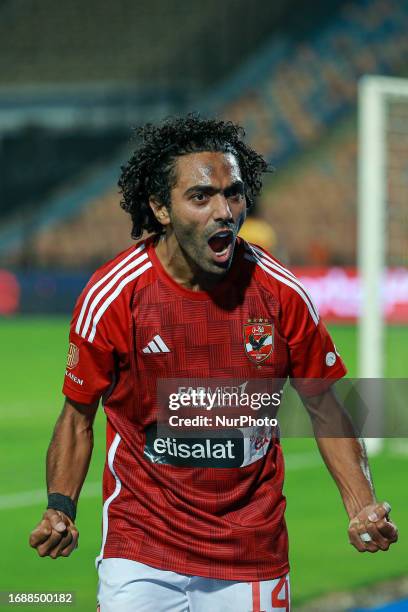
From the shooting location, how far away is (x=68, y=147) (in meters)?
34.9

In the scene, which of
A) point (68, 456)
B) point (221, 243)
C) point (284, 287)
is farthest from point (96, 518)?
point (221, 243)

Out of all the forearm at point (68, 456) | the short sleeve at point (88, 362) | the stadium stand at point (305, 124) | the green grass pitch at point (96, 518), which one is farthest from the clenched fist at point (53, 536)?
the stadium stand at point (305, 124)

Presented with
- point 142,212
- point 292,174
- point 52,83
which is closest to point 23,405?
point 142,212

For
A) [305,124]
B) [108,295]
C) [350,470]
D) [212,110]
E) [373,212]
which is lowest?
[350,470]

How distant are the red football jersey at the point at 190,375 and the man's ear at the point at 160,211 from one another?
0.15m

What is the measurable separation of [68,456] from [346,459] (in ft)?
2.84

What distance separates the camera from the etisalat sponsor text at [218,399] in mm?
3754

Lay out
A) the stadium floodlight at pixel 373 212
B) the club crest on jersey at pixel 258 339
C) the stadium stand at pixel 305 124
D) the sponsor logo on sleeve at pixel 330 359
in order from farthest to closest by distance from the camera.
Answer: the stadium stand at pixel 305 124, the stadium floodlight at pixel 373 212, the sponsor logo on sleeve at pixel 330 359, the club crest on jersey at pixel 258 339

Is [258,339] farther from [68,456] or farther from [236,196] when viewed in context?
[68,456]

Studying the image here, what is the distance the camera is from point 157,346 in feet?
12.4

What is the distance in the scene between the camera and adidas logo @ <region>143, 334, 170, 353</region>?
148 inches

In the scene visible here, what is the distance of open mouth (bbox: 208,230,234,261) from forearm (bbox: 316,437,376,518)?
26.5 inches

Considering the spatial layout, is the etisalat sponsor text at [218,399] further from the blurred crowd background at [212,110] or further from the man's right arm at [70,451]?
the blurred crowd background at [212,110]

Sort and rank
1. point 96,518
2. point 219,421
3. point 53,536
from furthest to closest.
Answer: point 96,518
point 219,421
point 53,536
